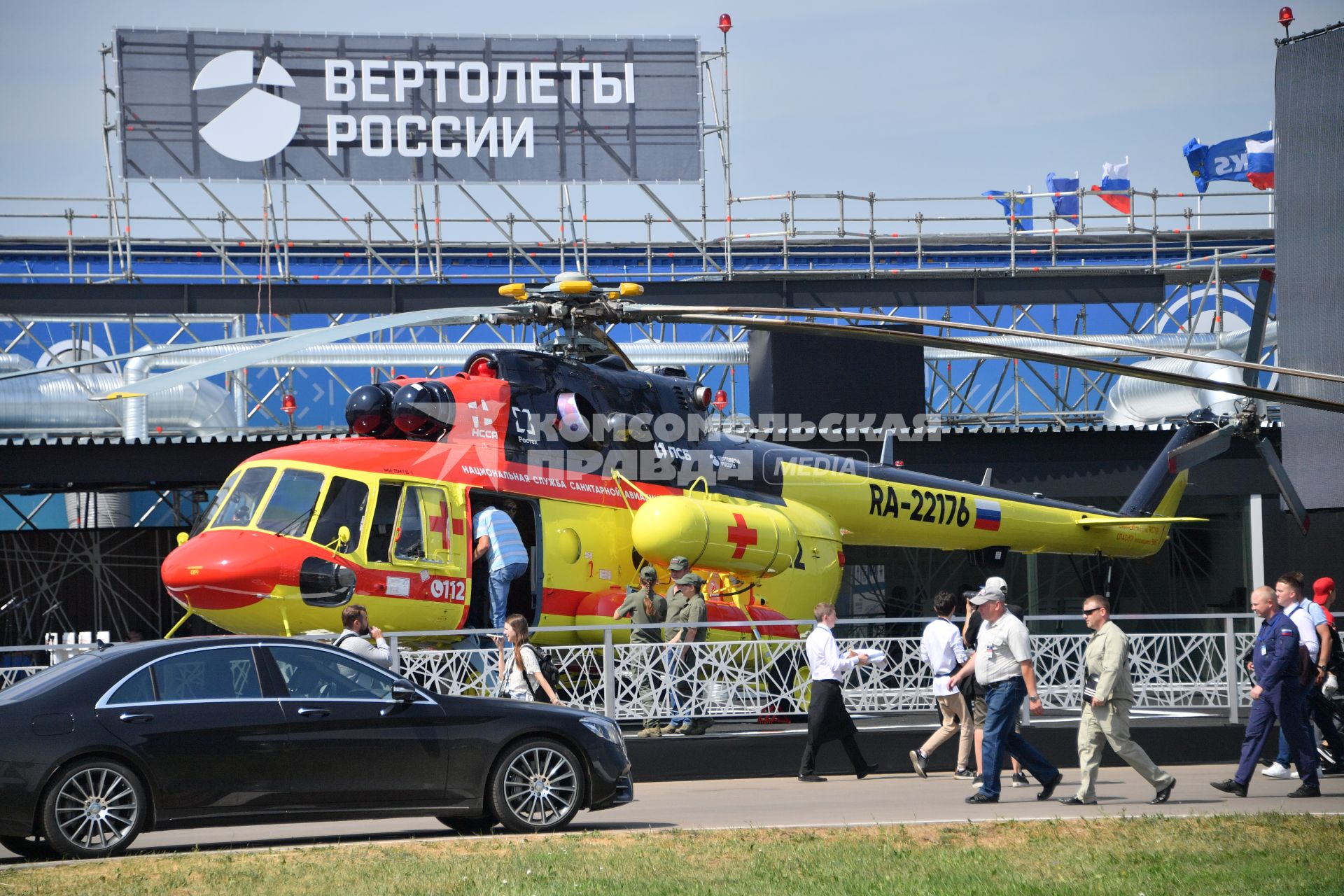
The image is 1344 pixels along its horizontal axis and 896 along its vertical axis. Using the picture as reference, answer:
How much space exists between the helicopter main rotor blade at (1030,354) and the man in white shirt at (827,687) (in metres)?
2.61

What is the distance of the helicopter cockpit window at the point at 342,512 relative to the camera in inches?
525

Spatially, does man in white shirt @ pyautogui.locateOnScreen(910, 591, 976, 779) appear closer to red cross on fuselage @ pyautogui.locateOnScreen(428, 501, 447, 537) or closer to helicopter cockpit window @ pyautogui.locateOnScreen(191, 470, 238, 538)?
red cross on fuselage @ pyautogui.locateOnScreen(428, 501, 447, 537)

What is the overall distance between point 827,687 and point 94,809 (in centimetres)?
658

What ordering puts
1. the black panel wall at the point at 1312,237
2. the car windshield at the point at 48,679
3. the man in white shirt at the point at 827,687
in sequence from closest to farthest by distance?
the car windshield at the point at 48,679 < the man in white shirt at the point at 827,687 < the black panel wall at the point at 1312,237

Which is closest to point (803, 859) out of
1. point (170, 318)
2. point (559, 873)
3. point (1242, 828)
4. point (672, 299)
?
point (559, 873)

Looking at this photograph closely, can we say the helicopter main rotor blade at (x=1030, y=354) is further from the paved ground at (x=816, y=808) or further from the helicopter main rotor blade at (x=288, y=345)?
the paved ground at (x=816, y=808)

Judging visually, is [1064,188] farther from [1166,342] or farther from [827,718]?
[827,718]

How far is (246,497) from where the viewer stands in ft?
44.2

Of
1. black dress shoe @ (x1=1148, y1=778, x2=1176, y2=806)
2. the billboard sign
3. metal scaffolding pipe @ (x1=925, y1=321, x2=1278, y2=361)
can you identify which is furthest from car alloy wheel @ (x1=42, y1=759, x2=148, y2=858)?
metal scaffolding pipe @ (x1=925, y1=321, x2=1278, y2=361)

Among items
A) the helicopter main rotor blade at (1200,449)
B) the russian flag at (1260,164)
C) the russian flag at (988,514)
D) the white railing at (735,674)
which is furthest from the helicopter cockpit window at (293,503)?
the russian flag at (1260,164)

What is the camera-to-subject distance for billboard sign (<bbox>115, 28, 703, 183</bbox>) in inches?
1062

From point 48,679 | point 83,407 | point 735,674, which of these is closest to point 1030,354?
point 735,674

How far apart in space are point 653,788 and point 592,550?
270 cm

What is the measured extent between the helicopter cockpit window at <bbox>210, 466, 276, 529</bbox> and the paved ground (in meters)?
3.37
